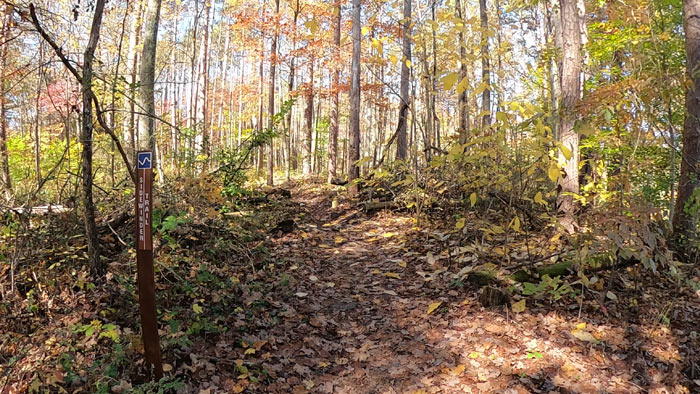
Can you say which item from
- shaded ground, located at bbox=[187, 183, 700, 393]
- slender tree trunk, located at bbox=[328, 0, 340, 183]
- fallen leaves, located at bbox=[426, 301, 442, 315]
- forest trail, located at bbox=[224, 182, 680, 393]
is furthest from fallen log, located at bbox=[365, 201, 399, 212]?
fallen leaves, located at bbox=[426, 301, 442, 315]

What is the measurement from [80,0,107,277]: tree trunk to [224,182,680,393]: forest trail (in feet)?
6.54

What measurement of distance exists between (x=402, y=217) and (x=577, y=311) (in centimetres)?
453

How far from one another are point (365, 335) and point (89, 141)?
340cm

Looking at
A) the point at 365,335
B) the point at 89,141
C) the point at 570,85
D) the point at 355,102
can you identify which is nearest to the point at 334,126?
the point at 355,102

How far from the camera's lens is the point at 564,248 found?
5293 millimetres

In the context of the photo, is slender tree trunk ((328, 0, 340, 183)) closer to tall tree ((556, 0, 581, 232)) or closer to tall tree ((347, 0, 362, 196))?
tall tree ((347, 0, 362, 196))

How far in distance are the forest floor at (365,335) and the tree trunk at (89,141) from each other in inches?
13.3

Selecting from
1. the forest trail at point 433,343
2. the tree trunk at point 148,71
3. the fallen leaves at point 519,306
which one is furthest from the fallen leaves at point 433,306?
the tree trunk at point 148,71

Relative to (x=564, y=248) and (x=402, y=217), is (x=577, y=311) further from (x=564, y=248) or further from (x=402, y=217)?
(x=402, y=217)

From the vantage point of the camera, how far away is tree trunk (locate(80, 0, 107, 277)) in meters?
3.80

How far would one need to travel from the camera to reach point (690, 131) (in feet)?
16.1

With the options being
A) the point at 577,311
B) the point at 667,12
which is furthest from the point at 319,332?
the point at 667,12

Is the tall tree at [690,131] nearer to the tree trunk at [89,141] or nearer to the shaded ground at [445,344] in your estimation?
the shaded ground at [445,344]

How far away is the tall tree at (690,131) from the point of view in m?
4.75
